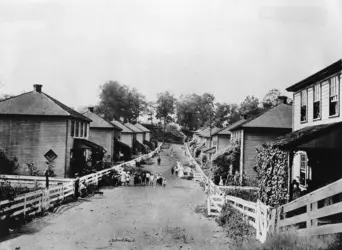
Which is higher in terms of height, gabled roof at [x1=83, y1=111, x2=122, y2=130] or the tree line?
the tree line

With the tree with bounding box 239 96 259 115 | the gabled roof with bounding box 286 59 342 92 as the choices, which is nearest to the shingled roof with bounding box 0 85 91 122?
the gabled roof with bounding box 286 59 342 92

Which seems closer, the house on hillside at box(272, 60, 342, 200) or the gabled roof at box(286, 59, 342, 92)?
the house on hillside at box(272, 60, 342, 200)

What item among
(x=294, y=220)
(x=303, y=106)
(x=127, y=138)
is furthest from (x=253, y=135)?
(x=127, y=138)

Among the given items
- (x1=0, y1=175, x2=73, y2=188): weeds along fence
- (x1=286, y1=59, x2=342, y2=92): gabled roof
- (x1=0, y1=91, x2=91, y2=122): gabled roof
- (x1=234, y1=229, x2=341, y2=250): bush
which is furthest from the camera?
(x1=0, y1=91, x2=91, y2=122): gabled roof

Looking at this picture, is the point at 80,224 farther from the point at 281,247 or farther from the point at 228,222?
the point at 281,247

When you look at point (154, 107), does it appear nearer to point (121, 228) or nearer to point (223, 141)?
point (223, 141)

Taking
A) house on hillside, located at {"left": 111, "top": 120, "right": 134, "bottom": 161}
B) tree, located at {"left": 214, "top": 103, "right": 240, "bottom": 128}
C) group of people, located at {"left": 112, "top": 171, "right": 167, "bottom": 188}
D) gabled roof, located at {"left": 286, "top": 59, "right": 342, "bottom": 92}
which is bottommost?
group of people, located at {"left": 112, "top": 171, "right": 167, "bottom": 188}

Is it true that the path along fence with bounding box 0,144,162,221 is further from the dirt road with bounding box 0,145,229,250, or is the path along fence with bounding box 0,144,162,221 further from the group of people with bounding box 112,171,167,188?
the group of people with bounding box 112,171,167,188

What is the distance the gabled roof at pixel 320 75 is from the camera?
15.1 m

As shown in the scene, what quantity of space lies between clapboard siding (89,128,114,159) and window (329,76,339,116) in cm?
3583

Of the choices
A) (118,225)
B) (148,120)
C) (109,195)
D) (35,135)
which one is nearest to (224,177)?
(109,195)

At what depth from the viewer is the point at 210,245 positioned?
11125 mm

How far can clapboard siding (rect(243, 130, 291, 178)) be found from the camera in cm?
3166

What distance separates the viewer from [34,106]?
31.5 metres
